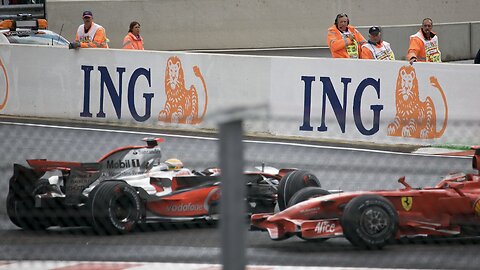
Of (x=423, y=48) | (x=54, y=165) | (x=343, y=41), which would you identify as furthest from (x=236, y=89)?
(x=54, y=165)

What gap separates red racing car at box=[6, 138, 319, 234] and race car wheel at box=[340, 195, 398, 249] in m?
1.47

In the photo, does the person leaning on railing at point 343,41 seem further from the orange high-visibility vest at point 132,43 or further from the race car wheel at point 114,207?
the race car wheel at point 114,207

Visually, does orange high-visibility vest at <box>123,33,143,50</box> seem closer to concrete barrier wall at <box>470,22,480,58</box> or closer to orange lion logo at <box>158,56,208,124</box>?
orange lion logo at <box>158,56,208,124</box>

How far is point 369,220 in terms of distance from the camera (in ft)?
25.4

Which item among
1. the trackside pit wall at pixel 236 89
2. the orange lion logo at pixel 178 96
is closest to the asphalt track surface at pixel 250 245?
the trackside pit wall at pixel 236 89

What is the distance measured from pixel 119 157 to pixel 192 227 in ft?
3.20

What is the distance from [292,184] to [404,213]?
4.36ft

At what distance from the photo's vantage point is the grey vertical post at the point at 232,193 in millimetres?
3812

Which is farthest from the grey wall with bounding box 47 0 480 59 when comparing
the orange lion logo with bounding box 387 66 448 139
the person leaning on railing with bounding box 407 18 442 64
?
the orange lion logo with bounding box 387 66 448 139

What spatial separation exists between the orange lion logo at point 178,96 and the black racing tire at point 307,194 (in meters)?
7.65

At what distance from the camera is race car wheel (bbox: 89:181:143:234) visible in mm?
8508

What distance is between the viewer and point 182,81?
16625 millimetres

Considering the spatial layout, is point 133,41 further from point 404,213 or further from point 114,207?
point 404,213

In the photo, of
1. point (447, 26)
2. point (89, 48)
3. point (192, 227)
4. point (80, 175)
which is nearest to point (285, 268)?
point (192, 227)
